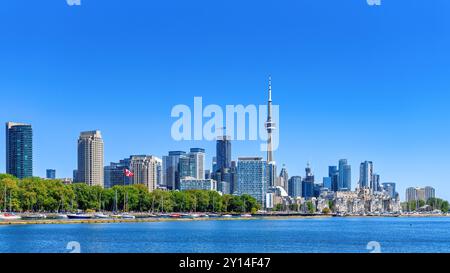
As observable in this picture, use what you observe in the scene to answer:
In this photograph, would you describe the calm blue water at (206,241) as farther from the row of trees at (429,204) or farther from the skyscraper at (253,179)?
the row of trees at (429,204)

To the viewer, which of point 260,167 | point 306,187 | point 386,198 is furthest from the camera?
point 306,187

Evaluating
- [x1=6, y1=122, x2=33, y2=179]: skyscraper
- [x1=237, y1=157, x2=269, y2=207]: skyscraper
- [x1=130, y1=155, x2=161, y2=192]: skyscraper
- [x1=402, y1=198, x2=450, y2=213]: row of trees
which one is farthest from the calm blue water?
[x1=402, y1=198, x2=450, y2=213]: row of trees

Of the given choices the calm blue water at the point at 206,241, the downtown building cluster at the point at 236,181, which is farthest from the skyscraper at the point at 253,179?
the calm blue water at the point at 206,241

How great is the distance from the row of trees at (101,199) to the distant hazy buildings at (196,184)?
14644 mm

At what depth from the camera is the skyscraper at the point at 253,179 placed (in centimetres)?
12112

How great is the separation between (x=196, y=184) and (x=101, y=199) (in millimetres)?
43753

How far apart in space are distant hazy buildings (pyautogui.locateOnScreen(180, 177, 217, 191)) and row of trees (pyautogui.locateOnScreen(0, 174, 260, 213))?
14644 millimetres

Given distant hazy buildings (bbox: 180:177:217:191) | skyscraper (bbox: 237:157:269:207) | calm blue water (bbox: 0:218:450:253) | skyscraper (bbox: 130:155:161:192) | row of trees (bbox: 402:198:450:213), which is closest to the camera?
calm blue water (bbox: 0:218:450:253)

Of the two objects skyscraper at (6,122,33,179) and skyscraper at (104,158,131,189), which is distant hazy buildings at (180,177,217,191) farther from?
skyscraper at (6,122,33,179)

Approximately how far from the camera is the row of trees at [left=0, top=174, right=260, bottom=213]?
6656 centimetres
